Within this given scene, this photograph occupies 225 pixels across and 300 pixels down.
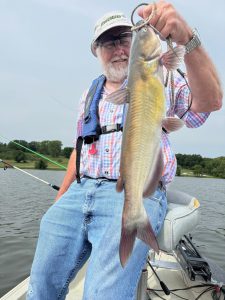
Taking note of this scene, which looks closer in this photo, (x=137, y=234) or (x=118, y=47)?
(x=137, y=234)

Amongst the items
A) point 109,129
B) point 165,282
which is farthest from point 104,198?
point 165,282

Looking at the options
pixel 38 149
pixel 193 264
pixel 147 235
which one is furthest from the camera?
pixel 38 149

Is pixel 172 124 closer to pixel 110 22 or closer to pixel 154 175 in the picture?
pixel 154 175

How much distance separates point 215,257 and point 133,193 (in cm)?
1028

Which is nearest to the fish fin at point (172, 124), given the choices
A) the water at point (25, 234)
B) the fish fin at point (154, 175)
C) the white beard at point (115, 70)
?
the fish fin at point (154, 175)

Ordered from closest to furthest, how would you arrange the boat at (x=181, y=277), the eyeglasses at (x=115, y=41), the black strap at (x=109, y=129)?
the black strap at (x=109, y=129), the eyeglasses at (x=115, y=41), the boat at (x=181, y=277)

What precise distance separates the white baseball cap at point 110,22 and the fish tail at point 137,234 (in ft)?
5.74

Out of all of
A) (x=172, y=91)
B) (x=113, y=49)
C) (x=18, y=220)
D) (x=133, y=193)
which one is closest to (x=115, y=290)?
(x=133, y=193)

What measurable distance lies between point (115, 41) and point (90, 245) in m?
1.83

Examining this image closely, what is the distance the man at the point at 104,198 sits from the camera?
273 cm

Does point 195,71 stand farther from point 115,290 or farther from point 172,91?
point 115,290

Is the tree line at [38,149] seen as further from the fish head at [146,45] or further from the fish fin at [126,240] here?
the fish head at [146,45]

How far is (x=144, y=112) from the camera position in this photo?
1991 millimetres

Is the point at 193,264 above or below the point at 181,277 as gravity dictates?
above
